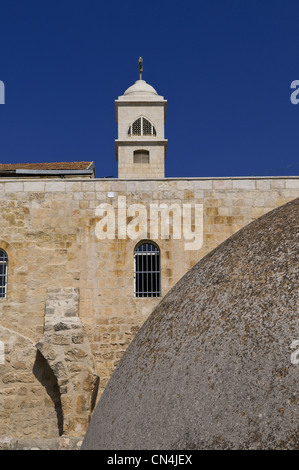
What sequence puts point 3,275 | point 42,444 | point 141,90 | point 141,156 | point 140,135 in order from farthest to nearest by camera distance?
point 141,90 < point 140,135 < point 141,156 < point 3,275 < point 42,444

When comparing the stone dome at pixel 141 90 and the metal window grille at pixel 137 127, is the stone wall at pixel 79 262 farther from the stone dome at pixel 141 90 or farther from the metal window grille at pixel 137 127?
the stone dome at pixel 141 90

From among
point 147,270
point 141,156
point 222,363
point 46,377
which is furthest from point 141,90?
point 222,363

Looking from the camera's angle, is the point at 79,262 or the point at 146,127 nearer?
the point at 79,262

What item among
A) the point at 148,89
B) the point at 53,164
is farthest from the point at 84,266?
the point at 148,89

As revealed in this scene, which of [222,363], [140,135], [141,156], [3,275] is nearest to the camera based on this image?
[222,363]

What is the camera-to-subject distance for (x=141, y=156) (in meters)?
33.0

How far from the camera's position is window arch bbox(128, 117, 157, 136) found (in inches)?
1309

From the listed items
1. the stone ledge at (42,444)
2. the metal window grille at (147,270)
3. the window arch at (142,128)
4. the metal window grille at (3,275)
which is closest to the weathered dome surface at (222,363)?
the stone ledge at (42,444)

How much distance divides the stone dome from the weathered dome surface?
32.4m

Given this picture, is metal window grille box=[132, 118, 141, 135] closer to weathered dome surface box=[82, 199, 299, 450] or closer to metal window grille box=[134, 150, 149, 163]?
metal window grille box=[134, 150, 149, 163]

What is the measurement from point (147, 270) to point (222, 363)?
10973mm

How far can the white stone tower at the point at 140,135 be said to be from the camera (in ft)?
107

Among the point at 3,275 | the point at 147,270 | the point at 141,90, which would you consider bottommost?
the point at 3,275

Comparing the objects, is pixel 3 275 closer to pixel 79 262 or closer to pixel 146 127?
pixel 79 262
